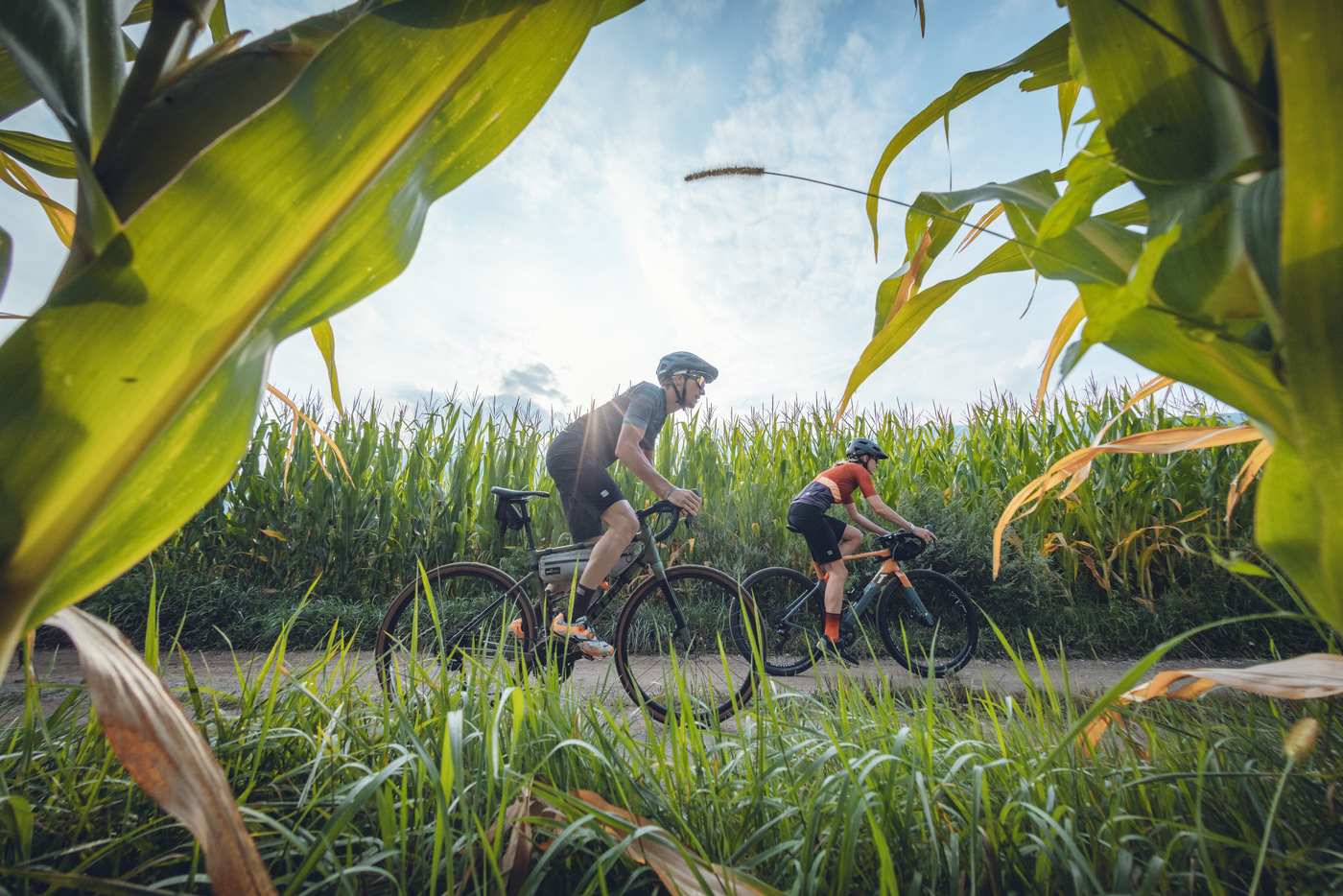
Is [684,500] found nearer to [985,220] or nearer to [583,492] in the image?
[583,492]

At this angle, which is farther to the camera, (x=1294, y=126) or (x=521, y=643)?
(x=521, y=643)

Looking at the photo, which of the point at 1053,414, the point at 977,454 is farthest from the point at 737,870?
the point at 1053,414

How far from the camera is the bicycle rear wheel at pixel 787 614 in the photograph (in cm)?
346

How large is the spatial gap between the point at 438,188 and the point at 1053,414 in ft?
19.2

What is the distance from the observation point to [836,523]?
143 inches

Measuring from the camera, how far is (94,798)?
82 centimetres

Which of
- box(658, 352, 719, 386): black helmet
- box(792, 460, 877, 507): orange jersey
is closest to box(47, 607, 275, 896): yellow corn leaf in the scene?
box(658, 352, 719, 386): black helmet

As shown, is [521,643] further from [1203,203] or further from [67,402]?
[1203,203]

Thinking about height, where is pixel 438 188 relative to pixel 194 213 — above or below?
above

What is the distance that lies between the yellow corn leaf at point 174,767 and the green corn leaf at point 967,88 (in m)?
0.94

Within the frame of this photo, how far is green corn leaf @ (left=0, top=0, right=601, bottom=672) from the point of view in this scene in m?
0.39

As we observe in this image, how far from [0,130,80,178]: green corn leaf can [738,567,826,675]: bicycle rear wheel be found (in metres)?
3.23

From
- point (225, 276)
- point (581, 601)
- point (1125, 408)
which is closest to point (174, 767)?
point (225, 276)

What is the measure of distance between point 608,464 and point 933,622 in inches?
92.5
